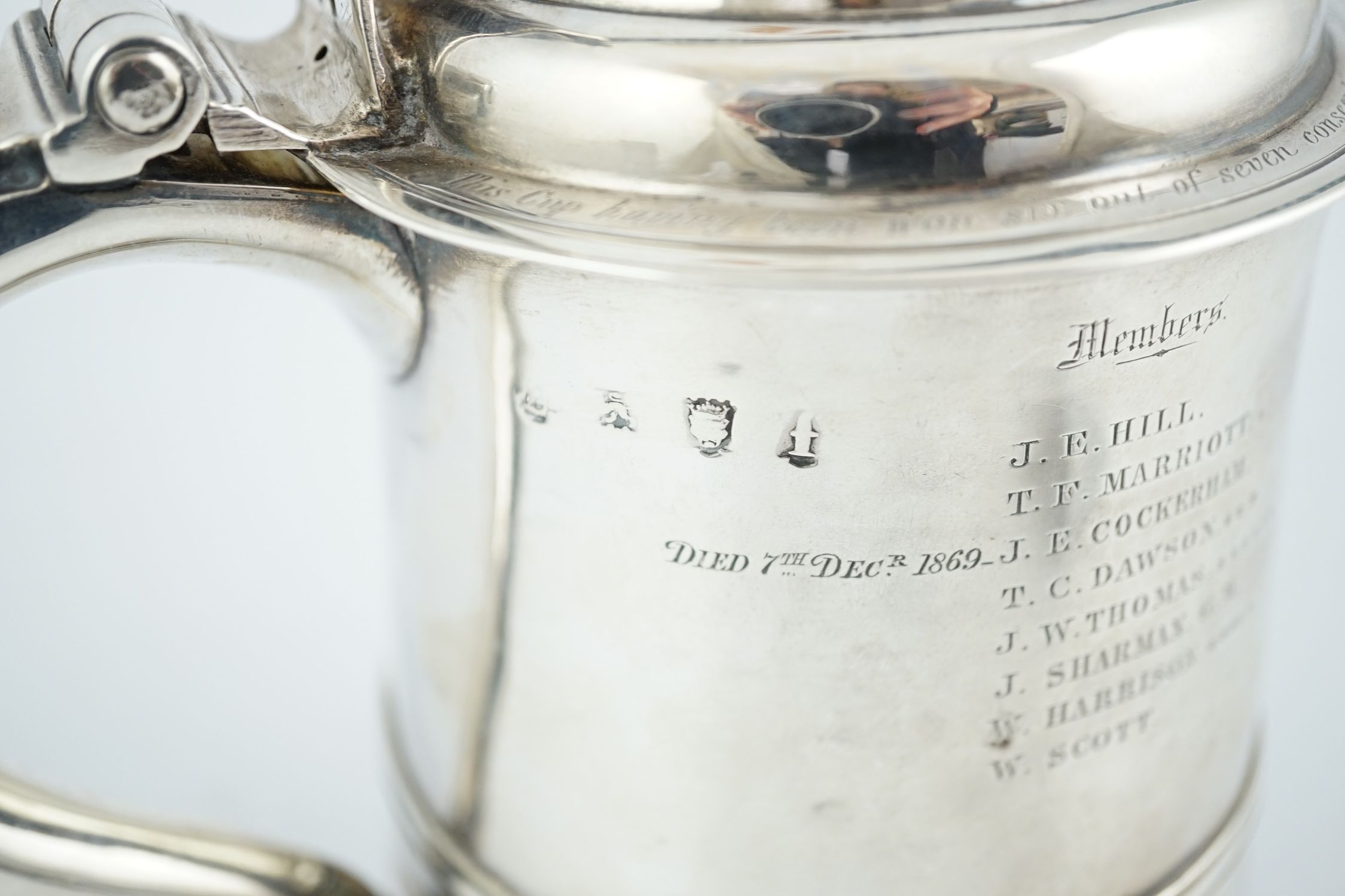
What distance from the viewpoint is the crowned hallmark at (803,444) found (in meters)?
0.66

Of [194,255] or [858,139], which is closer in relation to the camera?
[858,139]

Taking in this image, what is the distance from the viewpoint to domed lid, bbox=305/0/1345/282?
610 millimetres

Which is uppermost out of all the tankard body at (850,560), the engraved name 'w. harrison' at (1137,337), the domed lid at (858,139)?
the domed lid at (858,139)

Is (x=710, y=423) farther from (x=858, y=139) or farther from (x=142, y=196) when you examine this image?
(x=142, y=196)

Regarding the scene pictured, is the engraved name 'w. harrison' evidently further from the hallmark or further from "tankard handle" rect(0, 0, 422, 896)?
"tankard handle" rect(0, 0, 422, 896)

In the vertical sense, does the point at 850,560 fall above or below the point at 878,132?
below

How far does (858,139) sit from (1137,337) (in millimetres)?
178

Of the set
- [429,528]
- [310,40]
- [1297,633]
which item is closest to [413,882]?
[429,528]

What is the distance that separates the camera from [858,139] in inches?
24.2

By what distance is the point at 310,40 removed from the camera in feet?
2.60

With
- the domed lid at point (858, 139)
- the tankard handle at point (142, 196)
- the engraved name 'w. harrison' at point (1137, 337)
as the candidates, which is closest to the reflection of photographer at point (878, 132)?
the domed lid at point (858, 139)

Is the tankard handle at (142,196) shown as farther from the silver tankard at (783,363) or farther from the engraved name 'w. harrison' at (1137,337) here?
the engraved name 'w. harrison' at (1137,337)

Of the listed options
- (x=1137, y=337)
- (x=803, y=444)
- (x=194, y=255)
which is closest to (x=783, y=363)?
(x=803, y=444)

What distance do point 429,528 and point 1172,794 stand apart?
0.49 m
